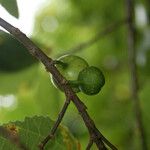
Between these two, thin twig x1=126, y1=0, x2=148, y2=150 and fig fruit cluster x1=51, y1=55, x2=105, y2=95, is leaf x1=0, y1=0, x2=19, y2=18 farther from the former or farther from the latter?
thin twig x1=126, y1=0, x2=148, y2=150

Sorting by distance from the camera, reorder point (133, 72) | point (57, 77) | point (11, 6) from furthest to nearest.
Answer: point (133, 72) < point (11, 6) < point (57, 77)

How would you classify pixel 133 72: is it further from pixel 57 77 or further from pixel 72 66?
pixel 57 77

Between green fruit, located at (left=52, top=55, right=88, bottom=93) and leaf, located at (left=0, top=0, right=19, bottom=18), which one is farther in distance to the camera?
leaf, located at (left=0, top=0, right=19, bottom=18)

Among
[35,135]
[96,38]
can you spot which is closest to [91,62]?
[96,38]

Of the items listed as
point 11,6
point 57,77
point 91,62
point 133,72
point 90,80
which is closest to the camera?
point 57,77

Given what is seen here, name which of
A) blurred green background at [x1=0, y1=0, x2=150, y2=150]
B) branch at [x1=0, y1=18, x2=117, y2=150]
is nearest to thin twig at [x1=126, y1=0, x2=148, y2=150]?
blurred green background at [x1=0, y1=0, x2=150, y2=150]


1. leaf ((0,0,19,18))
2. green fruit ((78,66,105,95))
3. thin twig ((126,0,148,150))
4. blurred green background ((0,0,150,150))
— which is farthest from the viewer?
blurred green background ((0,0,150,150))

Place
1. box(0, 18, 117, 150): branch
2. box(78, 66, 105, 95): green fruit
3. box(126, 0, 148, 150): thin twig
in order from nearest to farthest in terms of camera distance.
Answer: box(0, 18, 117, 150): branch < box(78, 66, 105, 95): green fruit < box(126, 0, 148, 150): thin twig

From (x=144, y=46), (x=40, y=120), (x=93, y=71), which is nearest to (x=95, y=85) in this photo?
(x=93, y=71)
